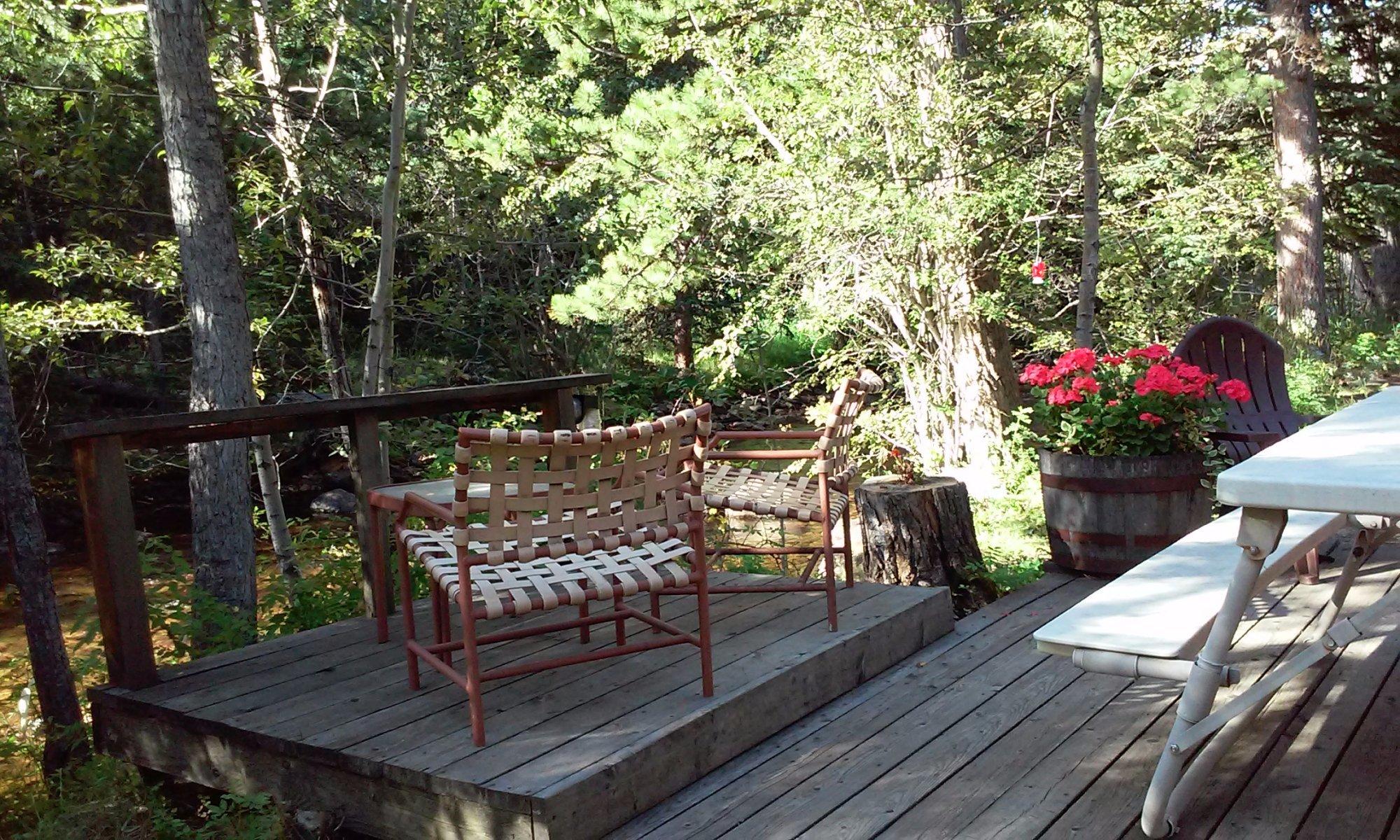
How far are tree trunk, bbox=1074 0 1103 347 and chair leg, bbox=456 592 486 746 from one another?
16.5 feet

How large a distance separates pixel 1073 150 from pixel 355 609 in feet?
19.6

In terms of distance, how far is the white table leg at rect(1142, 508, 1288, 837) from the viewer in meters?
2.00

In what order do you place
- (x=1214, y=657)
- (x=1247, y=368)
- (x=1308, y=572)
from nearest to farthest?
(x=1214, y=657) < (x=1308, y=572) < (x=1247, y=368)

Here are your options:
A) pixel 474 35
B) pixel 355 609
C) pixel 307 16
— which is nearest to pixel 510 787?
pixel 355 609

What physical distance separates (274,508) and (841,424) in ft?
11.9

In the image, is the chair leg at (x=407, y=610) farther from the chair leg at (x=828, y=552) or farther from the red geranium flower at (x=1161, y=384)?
the red geranium flower at (x=1161, y=384)

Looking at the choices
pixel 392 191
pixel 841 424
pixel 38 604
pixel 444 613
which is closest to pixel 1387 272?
pixel 392 191

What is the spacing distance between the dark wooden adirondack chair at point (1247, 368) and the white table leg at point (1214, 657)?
3.18m

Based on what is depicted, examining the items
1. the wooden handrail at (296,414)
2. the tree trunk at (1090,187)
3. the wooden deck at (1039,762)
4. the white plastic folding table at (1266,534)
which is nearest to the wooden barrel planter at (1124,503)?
the wooden deck at (1039,762)

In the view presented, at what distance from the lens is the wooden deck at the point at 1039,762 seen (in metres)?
2.50

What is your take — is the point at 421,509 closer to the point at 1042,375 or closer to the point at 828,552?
the point at 828,552

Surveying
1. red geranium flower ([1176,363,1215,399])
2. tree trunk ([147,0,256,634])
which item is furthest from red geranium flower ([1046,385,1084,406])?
tree trunk ([147,0,256,634])

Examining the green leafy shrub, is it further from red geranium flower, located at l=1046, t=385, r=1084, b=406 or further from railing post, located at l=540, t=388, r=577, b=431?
red geranium flower, located at l=1046, t=385, r=1084, b=406

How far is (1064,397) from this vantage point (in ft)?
15.1
